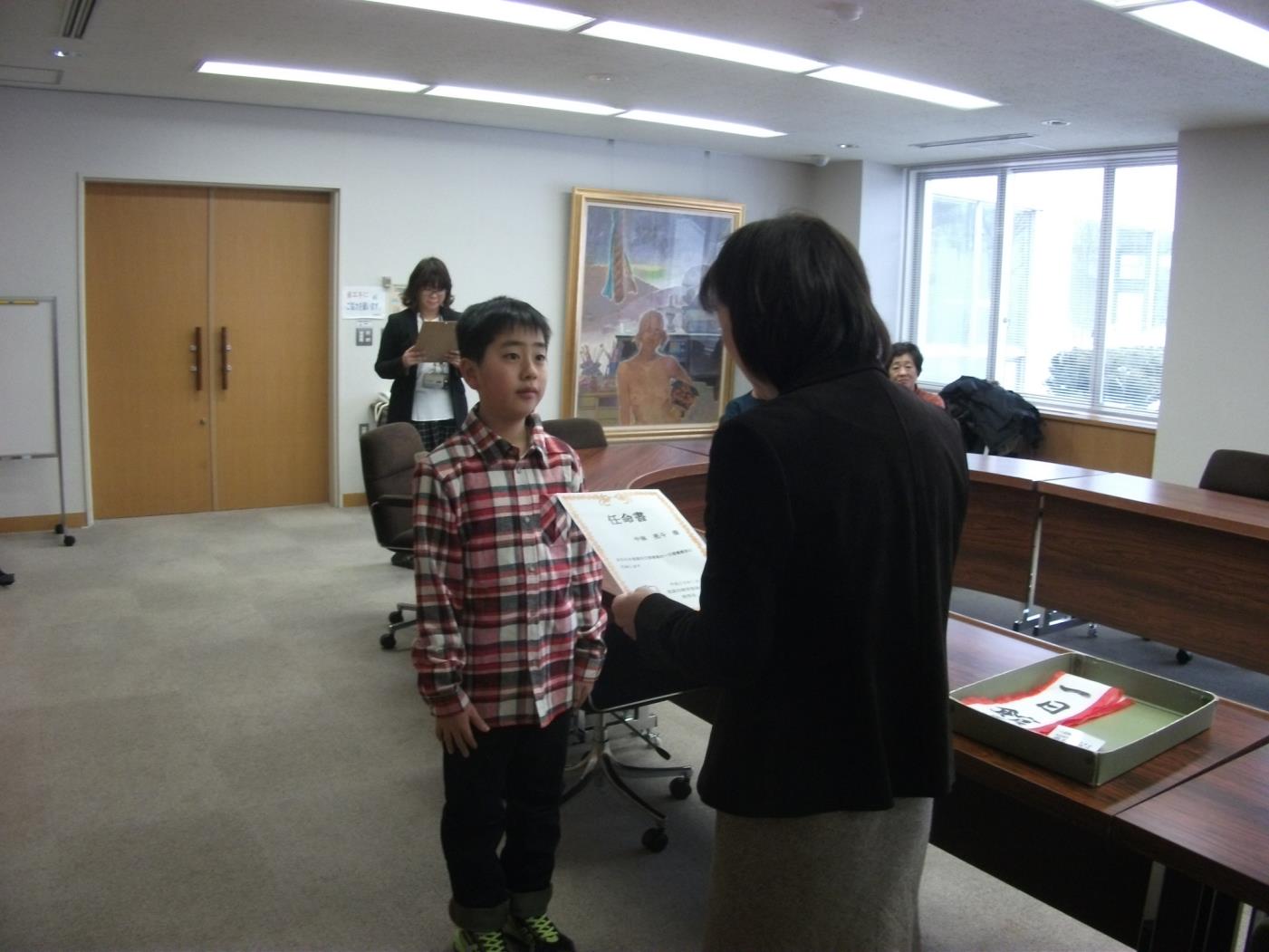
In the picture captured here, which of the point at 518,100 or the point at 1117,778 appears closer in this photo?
the point at 1117,778

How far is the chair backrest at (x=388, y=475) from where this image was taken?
4105mm

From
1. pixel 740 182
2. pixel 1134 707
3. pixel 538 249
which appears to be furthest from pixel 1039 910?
pixel 740 182

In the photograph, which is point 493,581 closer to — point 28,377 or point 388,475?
→ point 388,475

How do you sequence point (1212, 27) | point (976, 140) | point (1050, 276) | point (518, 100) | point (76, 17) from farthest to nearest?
point (1050, 276)
point (976, 140)
point (518, 100)
point (76, 17)
point (1212, 27)

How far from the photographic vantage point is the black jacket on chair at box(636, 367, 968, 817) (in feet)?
3.76

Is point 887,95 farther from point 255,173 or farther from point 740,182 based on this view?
point 255,173

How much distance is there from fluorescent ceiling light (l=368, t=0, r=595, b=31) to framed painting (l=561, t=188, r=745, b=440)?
10.7 feet

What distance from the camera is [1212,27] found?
4.33 metres

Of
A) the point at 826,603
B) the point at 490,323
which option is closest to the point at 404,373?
the point at 490,323

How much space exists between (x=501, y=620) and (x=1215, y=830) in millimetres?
1232

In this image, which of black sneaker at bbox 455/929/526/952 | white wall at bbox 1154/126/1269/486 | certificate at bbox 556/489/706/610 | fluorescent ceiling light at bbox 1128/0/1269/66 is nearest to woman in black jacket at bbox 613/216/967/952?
certificate at bbox 556/489/706/610

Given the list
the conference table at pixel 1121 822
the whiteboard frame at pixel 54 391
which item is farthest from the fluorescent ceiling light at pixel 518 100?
the conference table at pixel 1121 822

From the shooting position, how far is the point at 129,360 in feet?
22.1

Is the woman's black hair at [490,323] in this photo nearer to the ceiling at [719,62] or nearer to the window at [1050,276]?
the ceiling at [719,62]
